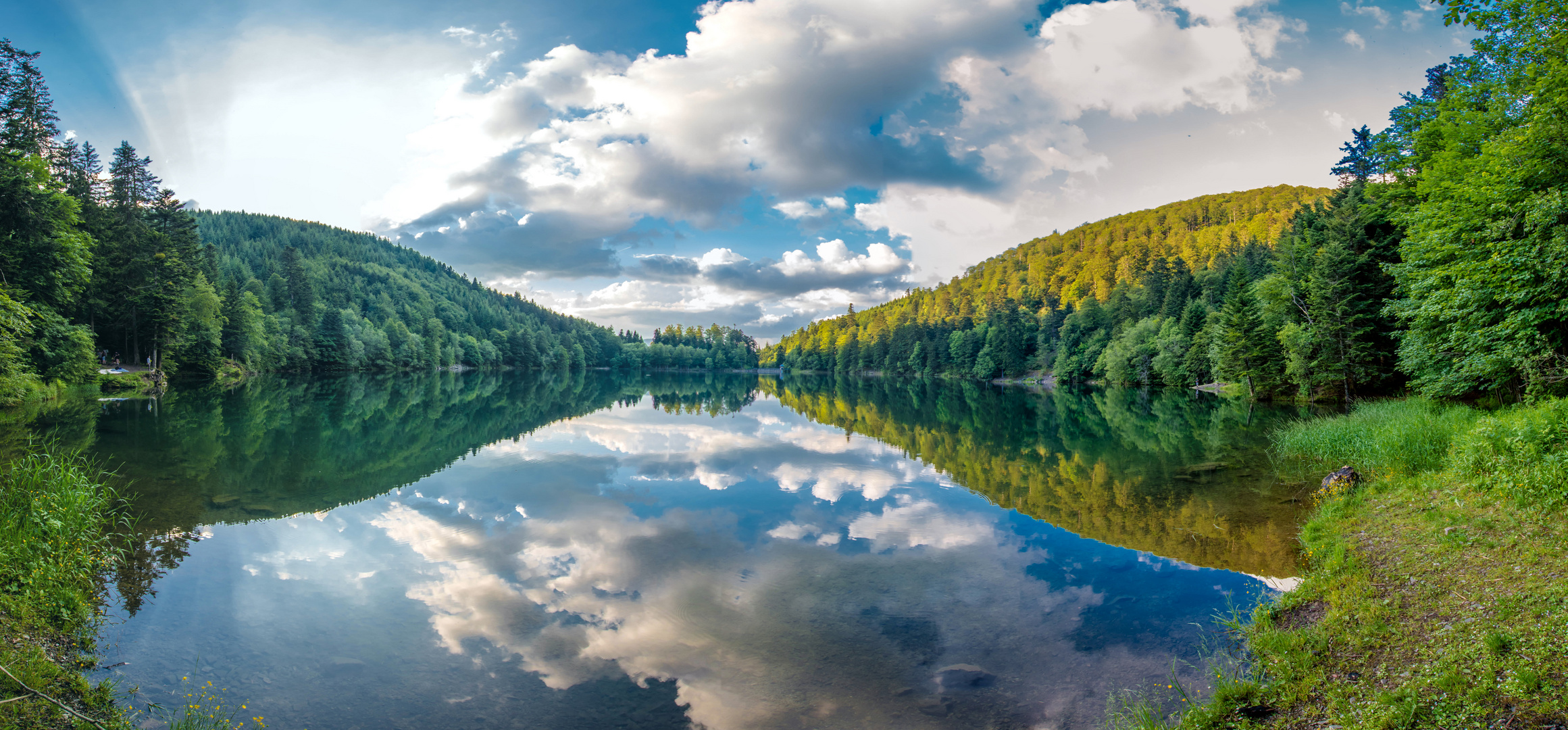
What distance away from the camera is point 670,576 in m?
10.3

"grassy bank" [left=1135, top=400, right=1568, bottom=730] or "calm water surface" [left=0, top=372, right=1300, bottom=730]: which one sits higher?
"grassy bank" [left=1135, top=400, right=1568, bottom=730]

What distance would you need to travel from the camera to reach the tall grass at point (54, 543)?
7.66 metres

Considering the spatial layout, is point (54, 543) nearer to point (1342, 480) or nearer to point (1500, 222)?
point (1342, 480)

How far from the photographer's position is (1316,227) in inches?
1423

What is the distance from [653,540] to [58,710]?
783 centimetres

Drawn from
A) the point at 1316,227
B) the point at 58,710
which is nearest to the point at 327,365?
the point at 58,710

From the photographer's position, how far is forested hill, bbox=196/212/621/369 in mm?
76125

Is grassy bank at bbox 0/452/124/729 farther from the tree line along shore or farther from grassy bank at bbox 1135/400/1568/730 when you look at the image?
grassy bank at bbox 1135/400/1568/730

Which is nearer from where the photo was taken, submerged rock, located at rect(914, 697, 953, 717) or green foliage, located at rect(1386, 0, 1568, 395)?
submerged rock, located at rect(914, 697, 953, 717)

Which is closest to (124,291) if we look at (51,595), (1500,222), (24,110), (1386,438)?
(24,110)

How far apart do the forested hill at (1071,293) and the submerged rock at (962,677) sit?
201 feet

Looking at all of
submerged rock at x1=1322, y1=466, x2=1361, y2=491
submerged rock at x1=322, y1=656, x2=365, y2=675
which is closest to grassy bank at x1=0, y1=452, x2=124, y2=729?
submerged rock at x1=322, y1=656, x2=365, y2=675

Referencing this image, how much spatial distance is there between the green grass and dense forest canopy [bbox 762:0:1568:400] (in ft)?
14.6

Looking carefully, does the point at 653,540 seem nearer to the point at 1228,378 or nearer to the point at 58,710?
the point at 58,710
